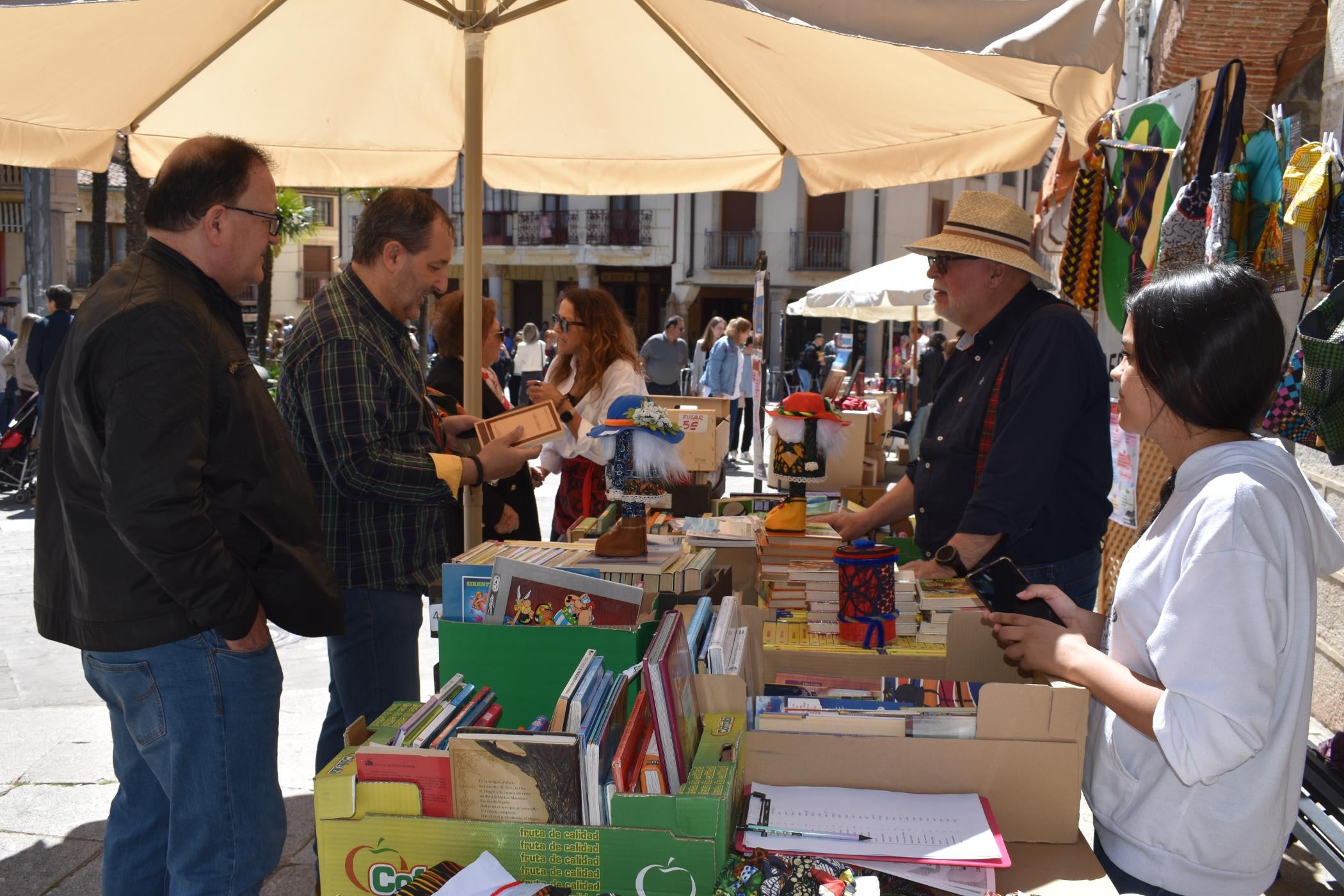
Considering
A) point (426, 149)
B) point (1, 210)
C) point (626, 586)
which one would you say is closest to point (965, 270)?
point (626, 586)

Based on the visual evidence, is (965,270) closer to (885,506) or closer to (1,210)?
(885,506)

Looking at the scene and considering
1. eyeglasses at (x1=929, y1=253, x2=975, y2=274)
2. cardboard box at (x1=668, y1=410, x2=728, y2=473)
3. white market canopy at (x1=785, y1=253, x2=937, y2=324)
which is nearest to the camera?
eyeglasses at (x1=929, y1=253, x2=975, y2=274)

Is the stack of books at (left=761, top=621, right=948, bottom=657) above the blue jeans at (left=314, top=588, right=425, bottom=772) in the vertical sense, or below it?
above

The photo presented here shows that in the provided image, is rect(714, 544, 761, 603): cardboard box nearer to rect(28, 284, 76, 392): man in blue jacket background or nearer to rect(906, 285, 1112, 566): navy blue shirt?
rect(906, 285, 1112, 566): navy blue shirt

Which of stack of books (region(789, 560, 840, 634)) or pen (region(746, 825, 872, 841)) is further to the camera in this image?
stack of books (region(789, 560, 840, 634))

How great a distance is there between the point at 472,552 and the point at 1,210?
3755cm

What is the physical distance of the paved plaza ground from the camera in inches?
122

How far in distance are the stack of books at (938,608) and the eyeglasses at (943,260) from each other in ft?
3.22

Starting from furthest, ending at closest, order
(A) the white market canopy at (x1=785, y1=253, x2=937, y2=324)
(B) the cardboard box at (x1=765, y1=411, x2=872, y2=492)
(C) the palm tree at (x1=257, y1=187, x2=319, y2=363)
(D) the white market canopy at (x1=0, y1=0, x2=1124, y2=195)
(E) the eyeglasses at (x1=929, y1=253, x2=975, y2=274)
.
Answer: (C) the palm tree at (x1=257, y1=187, x2=319, y2=363), (A) the white market canopy at (x1=785, y1=253, x2=937, y2=324), (B) the cardboard box at (x1=765, y1=411, x2=872, y2=492), (D) the white market canopy at (x1=0, y1=0, x2=1124, y2=195), (E) the eyeglasses at (x1=929, y1=253, x2=975, y2=274)

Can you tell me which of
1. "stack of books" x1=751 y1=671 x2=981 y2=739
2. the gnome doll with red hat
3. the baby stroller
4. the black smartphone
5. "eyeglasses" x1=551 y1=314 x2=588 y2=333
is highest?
"eyeglasses" x1=551 y1=314 x2=588 y2=333

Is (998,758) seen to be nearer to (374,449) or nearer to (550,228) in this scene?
(374,449)

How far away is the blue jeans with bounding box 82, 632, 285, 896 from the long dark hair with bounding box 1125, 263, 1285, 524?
173 centimetres

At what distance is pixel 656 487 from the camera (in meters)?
2.89

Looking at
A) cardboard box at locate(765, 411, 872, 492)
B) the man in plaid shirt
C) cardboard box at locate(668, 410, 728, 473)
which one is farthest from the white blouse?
cardboard box at locate(765, 411, 872, 492)
